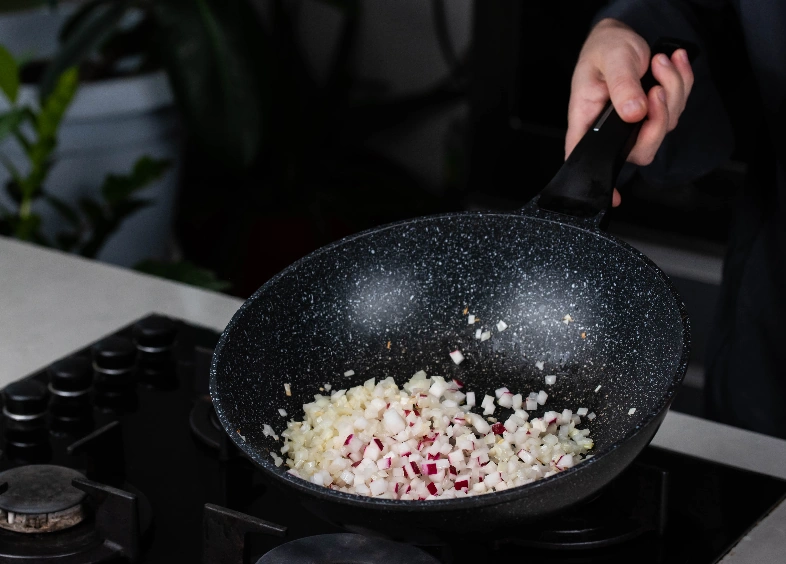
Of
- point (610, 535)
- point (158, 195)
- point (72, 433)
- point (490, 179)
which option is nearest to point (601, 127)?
point (610, 535)

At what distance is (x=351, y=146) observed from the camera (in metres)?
2.33

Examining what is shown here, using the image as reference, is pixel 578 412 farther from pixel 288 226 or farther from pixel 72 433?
pixel 288 226

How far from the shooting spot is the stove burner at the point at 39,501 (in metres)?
0.62

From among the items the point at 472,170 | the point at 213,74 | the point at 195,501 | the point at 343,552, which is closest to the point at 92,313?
the point at 195,501

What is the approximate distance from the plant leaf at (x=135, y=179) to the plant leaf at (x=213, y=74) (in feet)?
0.55

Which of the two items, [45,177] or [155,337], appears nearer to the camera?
[155,337]

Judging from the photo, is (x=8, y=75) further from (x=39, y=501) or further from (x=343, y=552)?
(x=343, y=552)

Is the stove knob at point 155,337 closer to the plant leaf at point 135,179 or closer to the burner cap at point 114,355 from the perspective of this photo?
the burner cap at point 114,355

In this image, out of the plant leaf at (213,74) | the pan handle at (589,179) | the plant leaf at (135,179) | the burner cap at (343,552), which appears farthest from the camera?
the plant leaf at (213,74)

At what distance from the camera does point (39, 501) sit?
631 mm

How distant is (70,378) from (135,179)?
2.99 ft

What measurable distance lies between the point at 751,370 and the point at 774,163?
0.21 metres

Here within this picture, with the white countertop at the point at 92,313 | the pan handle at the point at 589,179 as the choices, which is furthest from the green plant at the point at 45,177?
the pan handle at the point at 589,179

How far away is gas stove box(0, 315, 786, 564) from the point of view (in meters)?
0.60
